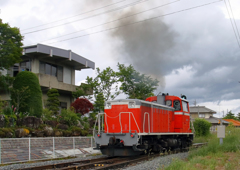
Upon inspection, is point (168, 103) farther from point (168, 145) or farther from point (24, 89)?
Result: point (24, 89)

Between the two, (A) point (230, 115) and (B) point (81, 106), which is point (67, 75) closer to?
(B) point (81, 106)

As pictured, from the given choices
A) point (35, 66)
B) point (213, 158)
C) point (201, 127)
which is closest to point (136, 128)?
point (213, 158)

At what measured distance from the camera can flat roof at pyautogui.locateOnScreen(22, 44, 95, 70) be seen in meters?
22.4

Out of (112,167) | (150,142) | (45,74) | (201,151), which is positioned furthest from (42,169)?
(45,74)

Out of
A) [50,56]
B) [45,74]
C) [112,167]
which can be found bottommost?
[112,167]

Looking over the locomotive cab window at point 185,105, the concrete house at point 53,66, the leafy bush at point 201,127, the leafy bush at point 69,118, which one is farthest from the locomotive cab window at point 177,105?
the leafy bush at point 201,127

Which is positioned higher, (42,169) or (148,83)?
(148,83)

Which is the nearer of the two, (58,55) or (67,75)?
(58,55)

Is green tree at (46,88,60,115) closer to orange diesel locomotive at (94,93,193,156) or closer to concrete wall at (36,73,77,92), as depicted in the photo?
concrete wall at (36,73,77,92)

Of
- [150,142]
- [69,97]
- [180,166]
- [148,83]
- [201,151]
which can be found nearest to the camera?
[180,166]

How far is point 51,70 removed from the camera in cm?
2536

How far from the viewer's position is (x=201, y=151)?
38.7 ft

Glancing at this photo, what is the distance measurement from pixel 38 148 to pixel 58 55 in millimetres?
12767

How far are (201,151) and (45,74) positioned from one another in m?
15.6
